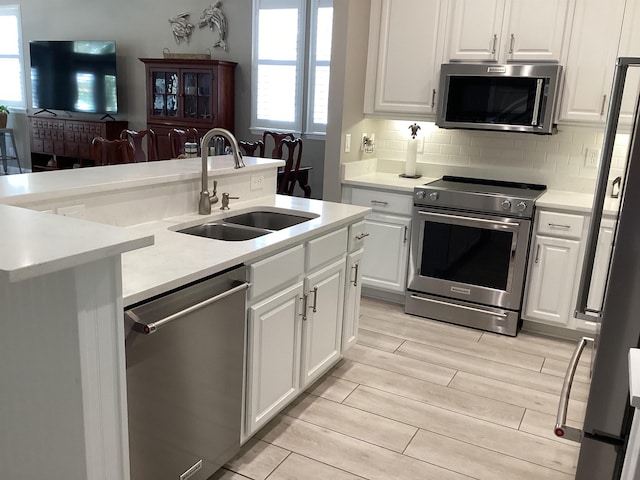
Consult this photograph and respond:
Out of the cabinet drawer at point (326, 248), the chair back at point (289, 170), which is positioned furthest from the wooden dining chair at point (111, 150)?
the cabinet drawer at point (326, 248)

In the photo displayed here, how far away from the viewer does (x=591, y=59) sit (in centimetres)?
348

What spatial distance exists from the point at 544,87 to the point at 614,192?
76 cm

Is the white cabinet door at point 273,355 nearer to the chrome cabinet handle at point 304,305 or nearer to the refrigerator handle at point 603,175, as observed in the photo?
the chrome cabinet handle at point 304,305

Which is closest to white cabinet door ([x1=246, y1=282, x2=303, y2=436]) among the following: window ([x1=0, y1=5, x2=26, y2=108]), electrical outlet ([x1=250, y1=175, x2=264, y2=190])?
electrical outlet ([x1=250, y1=175, x2=264, y2=190])

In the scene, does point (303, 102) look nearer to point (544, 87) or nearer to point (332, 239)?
point (544, 87)

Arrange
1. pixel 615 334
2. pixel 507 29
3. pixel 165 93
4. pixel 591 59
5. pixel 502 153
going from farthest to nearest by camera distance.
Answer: pixel 165 93 < pixel 502 153 < pixel 507 29 < pixel 591 59 < pixel 615 334

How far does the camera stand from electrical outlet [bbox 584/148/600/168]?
3828 millimetres

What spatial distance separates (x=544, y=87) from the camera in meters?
3.52

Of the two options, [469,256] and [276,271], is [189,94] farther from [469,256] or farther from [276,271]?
[276,271]

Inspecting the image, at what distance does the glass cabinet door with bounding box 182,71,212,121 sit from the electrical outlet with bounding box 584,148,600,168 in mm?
4391

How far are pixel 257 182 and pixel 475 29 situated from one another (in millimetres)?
1859

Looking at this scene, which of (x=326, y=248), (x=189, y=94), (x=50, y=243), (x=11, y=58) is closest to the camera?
(x=50, y=243)

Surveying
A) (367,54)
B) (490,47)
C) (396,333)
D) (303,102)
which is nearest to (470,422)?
(396,333)

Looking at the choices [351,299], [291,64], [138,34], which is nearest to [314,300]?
[351,299]
